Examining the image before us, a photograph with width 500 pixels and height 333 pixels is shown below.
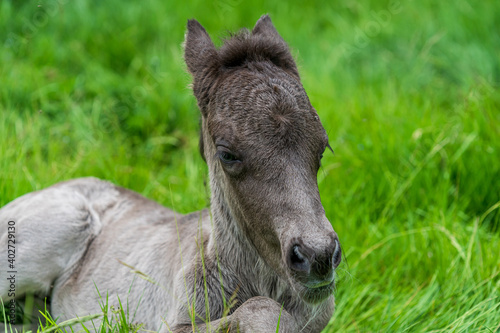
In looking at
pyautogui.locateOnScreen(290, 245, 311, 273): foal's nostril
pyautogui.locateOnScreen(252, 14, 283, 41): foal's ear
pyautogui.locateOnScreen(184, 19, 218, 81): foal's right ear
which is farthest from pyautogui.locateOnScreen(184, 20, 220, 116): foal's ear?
pyautogui.locateOnScreen(290, 245, 311, 273): foal's nostril

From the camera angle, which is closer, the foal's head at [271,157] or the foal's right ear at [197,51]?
the foal's head at [271,157]

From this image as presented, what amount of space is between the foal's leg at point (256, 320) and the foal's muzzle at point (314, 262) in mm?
278

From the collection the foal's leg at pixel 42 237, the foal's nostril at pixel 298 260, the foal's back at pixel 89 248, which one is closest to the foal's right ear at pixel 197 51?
the foal's back at pixel 89 248

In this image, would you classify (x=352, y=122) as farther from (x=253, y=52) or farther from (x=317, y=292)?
(x=317, y=292)

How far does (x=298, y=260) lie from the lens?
10.1ft

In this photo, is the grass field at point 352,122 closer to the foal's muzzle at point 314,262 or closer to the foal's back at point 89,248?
the foal's back at point 89,248

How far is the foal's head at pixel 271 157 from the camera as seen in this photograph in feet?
10.1

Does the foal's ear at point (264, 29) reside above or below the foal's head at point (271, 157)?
above

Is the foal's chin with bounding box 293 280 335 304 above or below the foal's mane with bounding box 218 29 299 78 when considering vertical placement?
below

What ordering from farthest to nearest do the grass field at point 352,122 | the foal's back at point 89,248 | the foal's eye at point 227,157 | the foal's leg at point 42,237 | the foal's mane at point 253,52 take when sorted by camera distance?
the grass field at point 352,122
the foal's leg at point 42,237
the foal's back at point 89,248
the foal's mane at point 253,52
the foal's eye at point 227,157

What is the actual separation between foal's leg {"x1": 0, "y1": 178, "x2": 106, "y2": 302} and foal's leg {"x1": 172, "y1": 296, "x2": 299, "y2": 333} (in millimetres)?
1756

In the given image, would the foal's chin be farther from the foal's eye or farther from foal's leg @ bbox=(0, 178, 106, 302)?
foal's leg @ bbox=(0, 178, 106, 302)

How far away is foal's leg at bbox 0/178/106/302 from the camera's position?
14.9ft

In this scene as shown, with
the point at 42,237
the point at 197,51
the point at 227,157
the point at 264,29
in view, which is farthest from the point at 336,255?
the point at 42,237
